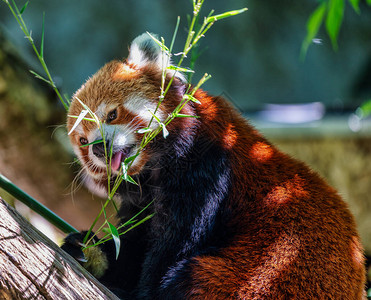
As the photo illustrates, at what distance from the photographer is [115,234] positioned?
5.34ft

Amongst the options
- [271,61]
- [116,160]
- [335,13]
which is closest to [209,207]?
[116,160]

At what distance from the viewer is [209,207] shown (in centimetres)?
203

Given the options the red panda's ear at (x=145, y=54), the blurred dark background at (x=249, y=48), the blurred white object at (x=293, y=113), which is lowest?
the blurred white object at (x=293, y=113)

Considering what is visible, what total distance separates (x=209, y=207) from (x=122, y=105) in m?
0.63

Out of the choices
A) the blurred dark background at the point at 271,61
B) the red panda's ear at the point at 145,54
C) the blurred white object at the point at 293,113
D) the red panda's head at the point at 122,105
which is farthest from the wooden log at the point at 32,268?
the blurred white object at the point at 293,113

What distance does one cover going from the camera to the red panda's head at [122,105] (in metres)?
2.06

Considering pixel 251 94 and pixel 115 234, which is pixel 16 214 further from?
pixel 251 94

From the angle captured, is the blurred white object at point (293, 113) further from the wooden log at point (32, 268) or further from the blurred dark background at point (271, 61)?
the wooden log at point (32, 268)

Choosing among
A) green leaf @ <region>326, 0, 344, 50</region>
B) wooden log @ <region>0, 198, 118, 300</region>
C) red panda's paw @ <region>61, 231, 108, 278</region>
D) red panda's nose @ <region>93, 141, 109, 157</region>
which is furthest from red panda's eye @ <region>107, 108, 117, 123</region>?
green leaf @ <region>326, 0, 344, 50</region>

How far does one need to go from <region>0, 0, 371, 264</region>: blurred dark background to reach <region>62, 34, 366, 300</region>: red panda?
298 centimetres

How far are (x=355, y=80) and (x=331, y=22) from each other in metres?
3.89

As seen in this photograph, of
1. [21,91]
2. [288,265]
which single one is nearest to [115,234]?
[288,265]

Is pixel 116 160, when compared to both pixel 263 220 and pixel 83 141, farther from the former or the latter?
pixel 263 220

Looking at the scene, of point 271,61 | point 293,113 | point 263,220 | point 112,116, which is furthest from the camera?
point 271,61
